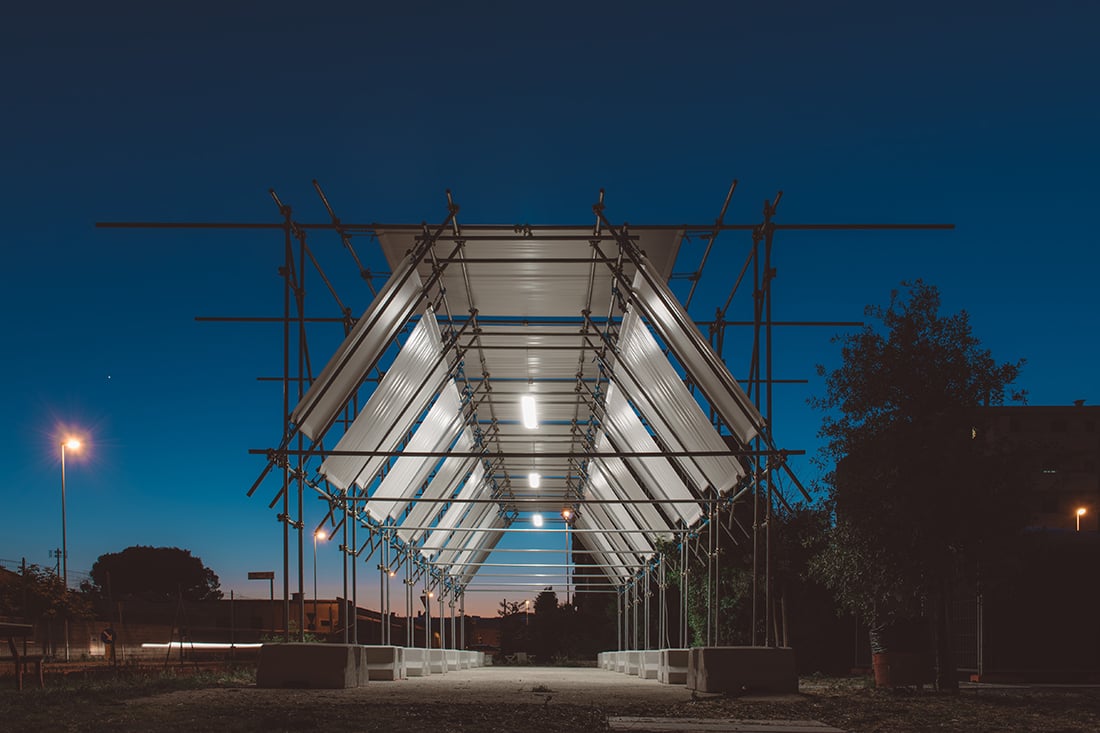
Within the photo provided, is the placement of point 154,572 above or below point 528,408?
below

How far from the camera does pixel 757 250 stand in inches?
664

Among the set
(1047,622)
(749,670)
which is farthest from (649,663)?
(749,670)

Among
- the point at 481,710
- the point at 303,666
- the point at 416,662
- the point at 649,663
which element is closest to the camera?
the point at 481,710

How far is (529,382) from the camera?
2688 centimetres

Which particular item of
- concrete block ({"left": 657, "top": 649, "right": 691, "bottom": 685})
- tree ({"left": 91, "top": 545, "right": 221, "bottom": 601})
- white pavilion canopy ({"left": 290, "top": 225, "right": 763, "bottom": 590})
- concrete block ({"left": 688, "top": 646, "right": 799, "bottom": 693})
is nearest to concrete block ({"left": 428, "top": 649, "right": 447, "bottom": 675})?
white pavilion canopy ({"left": 290, "top": 225, "right": 763, "bottom": 590})

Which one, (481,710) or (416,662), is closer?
(481,710)

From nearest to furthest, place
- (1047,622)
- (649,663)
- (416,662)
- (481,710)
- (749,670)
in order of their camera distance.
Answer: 1. (481,710)
2. (749,670)
3. (1047,622)
4. (649,663)
5. (416,662)

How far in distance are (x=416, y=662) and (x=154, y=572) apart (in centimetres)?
7124

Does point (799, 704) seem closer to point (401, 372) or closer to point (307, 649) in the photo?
point (307, 649)

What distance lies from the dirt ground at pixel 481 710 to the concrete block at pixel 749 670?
0.34 metres

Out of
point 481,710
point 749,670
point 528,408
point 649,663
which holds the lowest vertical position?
point 649,663

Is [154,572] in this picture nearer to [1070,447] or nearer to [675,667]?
[1070,447]

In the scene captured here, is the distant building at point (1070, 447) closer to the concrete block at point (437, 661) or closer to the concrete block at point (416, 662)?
the concrete block at point (437, 661)

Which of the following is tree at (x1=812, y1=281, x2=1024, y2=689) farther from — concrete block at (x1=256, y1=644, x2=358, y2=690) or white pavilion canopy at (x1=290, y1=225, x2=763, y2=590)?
concrete block at (x1=256, y1=644, x2=358, y2=690)
